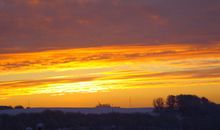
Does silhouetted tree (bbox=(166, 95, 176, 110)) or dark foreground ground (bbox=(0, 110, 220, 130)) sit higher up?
silhouetted tree (bbox=(166, 95, 176, 110))

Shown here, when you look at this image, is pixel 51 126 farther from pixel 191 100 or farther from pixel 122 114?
pixel 191 100

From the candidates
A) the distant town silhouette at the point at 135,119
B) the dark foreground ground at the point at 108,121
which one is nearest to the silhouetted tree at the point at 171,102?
the distant town silhouette at the point at 135,119

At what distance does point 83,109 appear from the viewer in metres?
110

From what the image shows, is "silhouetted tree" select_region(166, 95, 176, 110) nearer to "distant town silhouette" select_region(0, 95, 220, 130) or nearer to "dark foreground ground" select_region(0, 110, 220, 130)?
"distant town silhouette" select_region(0, 95, 220, 130)

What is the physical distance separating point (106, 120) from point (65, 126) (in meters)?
9.33

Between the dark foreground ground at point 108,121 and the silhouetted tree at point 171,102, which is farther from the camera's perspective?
the silhouetted tree at point 171,102

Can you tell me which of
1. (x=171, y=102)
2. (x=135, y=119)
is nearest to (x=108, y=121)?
(x=135, y=119)

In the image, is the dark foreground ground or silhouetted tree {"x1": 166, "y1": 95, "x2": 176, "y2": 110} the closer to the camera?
the dark foreground ground

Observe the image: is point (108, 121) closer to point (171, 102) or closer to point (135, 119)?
point (135, 119)

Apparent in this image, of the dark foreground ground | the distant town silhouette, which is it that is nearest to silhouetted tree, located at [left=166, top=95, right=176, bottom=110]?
the distant town silhouette

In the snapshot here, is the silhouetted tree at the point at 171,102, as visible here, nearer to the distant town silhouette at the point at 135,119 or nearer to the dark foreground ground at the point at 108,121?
the distant town silhouette at the point at 135,119

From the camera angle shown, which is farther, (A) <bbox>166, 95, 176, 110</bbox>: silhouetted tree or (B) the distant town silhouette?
(A) <bbox>166, 95, 176, 110</bbox>: silhouetted tree

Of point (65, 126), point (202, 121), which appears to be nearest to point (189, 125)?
point (202, 121)

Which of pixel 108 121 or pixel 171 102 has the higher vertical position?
pixel 171 102
